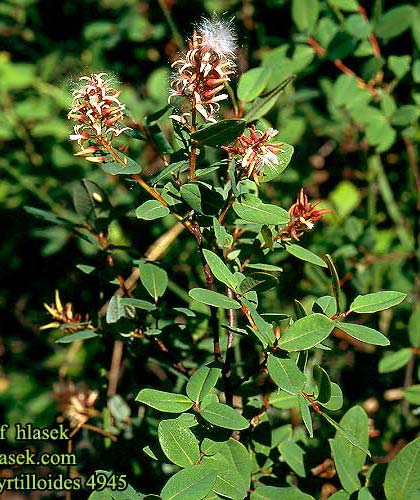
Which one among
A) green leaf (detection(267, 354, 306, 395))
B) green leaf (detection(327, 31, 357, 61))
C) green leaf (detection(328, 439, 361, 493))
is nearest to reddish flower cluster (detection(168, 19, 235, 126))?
green leaf (detection(267, 354, 306, 395))

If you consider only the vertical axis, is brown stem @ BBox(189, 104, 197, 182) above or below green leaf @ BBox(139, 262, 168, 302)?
above

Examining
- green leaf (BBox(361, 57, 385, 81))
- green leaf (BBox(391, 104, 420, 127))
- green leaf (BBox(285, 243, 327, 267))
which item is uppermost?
green leaf (BBox(361, 57, 385, 81))

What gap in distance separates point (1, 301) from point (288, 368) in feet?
6.46

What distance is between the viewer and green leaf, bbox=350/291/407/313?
3.27 ft

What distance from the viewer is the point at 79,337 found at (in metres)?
1.15

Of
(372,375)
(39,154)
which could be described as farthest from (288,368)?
(39,154)

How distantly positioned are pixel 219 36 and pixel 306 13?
2.87ft

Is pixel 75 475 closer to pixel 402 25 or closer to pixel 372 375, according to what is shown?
pixel 372 375

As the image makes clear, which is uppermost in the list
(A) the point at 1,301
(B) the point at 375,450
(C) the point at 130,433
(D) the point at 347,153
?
(D) the point at 347,153

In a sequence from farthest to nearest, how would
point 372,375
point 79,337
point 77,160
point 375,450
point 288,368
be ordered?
1. point 77,160
2. point 372,375
3. point 375,450
4. point 79,337
5. point 288,368

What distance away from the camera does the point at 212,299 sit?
95 centimetres

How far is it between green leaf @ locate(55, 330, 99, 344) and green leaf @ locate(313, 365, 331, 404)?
1.33 feet

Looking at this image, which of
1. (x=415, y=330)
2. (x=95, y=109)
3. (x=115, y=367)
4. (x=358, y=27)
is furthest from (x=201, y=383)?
(x=358, y=27)

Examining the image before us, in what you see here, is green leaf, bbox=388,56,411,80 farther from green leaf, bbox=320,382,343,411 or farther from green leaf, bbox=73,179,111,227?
green leaf, bbox=320,382,343,411
